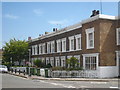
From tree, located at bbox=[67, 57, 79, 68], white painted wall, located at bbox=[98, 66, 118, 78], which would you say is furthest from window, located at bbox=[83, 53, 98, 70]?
tree, located at bbox=[67, 57, 79, 68]

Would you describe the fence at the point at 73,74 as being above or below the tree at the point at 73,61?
below

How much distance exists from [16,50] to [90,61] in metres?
22.6

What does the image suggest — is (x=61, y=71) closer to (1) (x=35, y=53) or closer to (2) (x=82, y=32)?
(2) (x=82, y=32)

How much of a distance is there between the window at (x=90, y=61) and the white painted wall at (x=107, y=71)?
0.96 metres

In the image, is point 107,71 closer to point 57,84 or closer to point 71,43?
point 71,43

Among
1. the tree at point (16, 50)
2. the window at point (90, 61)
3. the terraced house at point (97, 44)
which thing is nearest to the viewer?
the terraced house at point (97, 44)

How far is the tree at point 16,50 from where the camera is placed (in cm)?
4478

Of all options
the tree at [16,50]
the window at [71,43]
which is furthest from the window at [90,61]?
the tree at [16,50]

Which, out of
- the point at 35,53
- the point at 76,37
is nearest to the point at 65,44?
the point at 76,37

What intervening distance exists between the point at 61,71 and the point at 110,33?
23.8 ft

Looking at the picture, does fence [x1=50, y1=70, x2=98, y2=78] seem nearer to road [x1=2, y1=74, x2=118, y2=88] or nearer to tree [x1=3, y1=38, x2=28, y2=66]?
road [x1=2, y1=74, x2=118, y2=88]

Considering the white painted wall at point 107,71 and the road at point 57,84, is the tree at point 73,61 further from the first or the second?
the road at point 57,84

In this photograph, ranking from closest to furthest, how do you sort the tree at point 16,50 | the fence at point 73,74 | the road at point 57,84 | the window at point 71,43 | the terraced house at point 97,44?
the road at point 57,84 < the terraced house at point 97,44 < the fence at point 73,74 < the window at point 71,43 < the tree at point 16,50

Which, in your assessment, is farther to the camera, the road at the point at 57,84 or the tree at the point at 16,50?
the tree at the point at 16,50
